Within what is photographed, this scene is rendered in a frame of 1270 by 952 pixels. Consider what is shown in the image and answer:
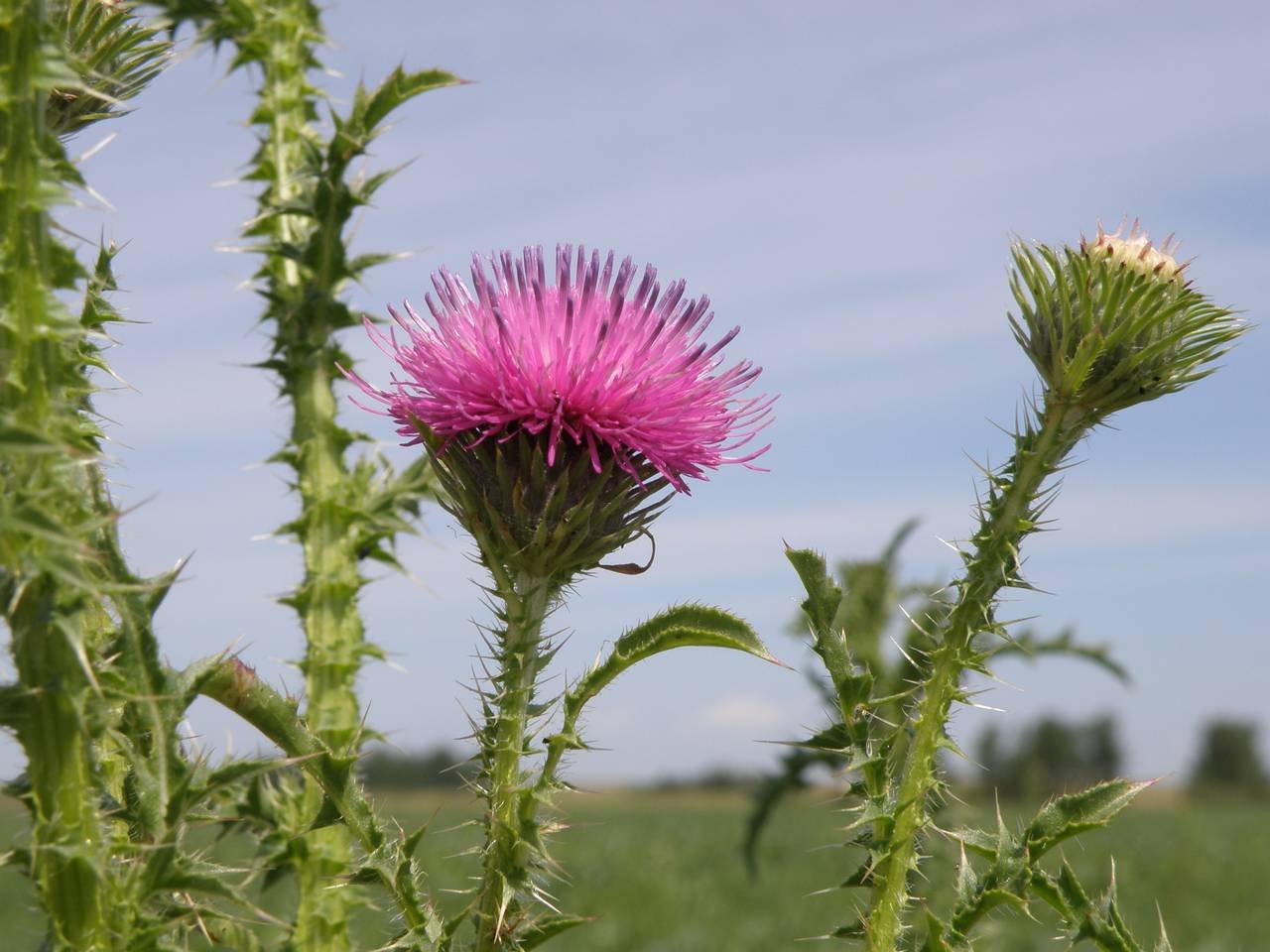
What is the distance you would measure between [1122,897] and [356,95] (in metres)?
34.3

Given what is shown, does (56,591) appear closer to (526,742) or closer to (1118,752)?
(526,742)

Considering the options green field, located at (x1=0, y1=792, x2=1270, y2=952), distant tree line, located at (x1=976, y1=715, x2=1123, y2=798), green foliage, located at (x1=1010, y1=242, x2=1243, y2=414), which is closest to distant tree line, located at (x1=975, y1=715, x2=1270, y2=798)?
distant tree line, located at (x1=976, y1=715, x2=1123, y2=798)

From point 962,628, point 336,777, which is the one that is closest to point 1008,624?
point 962,628

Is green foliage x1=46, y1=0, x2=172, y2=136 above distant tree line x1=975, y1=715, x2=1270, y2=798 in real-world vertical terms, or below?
above

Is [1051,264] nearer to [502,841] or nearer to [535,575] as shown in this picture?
[535,575]

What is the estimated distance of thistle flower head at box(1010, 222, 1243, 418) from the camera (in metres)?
2.49

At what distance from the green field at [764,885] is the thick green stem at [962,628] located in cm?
1715

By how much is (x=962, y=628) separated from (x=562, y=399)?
961mm

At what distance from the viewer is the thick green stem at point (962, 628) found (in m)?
2.26

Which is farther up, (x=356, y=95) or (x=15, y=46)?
(x=356, y=95)

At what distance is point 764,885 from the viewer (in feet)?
114

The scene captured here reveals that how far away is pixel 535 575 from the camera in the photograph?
2559 millimetres

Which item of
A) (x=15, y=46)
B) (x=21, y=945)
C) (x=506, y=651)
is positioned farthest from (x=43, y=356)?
(x=21, y=945)

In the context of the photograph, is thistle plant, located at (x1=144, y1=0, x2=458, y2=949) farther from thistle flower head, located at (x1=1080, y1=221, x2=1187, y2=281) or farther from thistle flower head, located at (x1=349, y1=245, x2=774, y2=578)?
thistle flower head, located at (x1=1080, y1=221, x2=1187, y2=281)
